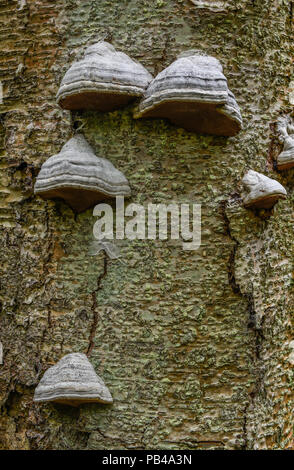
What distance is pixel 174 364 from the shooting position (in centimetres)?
188

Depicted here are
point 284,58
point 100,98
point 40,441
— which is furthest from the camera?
point 284,58

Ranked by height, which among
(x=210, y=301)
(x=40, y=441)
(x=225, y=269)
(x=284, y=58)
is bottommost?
(x=40, y=441)

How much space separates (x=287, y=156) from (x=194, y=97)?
0.55 m

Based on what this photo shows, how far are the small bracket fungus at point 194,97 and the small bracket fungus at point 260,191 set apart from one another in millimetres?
200

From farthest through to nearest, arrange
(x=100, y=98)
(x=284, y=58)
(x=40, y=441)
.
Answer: (x=284, y=58) → (x=40, y=441) → (x=100, y=98)

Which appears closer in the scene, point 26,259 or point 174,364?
point 174,364

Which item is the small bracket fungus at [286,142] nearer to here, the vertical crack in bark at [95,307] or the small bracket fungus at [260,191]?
the small bracket fungus at [260,191]

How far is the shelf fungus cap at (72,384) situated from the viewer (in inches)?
70.3

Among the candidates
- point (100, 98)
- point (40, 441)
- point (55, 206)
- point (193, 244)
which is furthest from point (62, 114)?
point (40, 441)

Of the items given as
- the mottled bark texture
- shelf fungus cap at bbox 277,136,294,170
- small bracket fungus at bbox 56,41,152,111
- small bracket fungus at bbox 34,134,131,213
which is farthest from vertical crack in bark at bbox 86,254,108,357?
shelf fungus cap at bbox 277,136,294,170

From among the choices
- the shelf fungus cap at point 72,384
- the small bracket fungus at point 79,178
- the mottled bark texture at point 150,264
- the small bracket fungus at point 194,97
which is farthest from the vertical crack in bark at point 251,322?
the shelf fungus cap at point 72,384

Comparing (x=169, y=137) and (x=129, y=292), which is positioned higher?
(x=169, y=137)

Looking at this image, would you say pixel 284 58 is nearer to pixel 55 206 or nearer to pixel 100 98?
pixel 100 98

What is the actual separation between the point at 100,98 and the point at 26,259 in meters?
0.70
